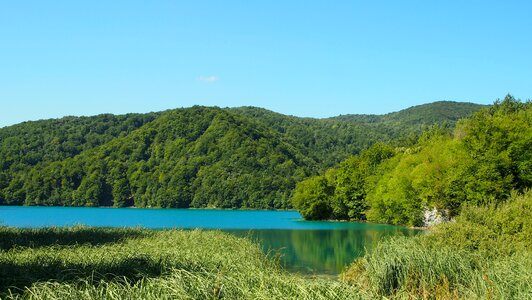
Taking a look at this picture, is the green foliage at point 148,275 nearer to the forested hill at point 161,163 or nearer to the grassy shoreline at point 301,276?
the grassy shoreline at point 301,276

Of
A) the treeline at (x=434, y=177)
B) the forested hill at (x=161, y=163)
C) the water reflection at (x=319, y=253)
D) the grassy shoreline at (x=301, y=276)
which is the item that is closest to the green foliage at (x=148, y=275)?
the grassy shoreline at (x=301, y=276)

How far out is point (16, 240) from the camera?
2297 centimetres

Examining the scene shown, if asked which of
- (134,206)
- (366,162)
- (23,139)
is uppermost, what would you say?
(23,139)

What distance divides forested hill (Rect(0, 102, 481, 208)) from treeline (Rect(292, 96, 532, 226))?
36022 mm

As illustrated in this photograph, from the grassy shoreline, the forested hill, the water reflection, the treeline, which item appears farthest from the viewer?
the forested hill

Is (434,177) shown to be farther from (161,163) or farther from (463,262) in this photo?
(161,163)

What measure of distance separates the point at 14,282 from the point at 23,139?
133 m

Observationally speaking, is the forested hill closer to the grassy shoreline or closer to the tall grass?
the tall grass

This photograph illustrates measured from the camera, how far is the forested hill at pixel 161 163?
383 feet

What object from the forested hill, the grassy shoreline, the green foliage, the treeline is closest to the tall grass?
the grassy shoreline

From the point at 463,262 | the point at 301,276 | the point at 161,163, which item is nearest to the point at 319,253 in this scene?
the point at 301,276

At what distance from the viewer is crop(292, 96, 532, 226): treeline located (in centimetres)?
4409

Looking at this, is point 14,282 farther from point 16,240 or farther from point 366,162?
point 366,162

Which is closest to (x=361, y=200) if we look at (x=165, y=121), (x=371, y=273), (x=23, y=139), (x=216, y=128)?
(x=371, y=273)
